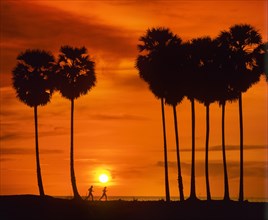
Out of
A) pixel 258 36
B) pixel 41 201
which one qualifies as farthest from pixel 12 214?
pixel 258 36

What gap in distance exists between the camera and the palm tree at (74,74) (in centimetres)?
8988

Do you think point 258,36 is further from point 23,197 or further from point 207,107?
point 23,197

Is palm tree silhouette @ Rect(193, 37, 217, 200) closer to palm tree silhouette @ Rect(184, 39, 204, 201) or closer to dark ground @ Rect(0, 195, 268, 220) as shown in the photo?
palm tree silhouette @ Rect(184, 39, 204, 201)

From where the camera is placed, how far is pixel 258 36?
8356 cm

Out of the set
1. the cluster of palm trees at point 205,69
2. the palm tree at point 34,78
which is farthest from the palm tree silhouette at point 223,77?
the palm tree at point 34,78

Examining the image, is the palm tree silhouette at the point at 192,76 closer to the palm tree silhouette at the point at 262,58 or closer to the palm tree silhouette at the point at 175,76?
the palm tree silhouette at the point at 175,76

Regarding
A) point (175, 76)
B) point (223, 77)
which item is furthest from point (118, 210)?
point (223, 77)

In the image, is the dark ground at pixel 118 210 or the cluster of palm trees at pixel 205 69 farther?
the cluster of palm trees at pixel 205 69

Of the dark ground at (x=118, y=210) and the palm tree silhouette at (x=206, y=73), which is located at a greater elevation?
the palm tree silhouette at (x=206, y=73)

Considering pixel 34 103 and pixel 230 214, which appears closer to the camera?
pixel 230 214

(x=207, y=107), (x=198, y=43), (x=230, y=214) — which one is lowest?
(x=230, y=214)

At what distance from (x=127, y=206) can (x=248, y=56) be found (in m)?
20.0

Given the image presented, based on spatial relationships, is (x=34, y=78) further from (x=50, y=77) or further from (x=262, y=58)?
(x=262, y=58)

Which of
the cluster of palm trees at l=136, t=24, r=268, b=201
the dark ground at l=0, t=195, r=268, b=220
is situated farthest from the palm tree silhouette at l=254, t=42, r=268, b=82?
the dark ground at l=0, t=195, r=268, b=220
